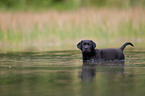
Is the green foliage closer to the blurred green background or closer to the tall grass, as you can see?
the blurred green background

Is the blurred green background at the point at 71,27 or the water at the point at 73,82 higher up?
the blurred green background at the point at 71,27

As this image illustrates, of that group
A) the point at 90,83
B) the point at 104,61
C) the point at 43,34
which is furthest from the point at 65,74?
the point at 43,34

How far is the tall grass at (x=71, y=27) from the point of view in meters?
19.7

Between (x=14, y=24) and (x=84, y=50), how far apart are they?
10235mm

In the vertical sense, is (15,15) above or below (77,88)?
above

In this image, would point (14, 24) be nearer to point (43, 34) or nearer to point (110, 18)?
point (43, 34)

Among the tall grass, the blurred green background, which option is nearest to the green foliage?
the blurred green background

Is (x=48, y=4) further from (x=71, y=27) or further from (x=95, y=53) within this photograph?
(x=95, y=53)

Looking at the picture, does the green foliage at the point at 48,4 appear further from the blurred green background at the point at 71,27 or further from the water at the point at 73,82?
the water at the point at 73,82

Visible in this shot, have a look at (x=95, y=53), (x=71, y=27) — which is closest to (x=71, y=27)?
(x=71, y=27)

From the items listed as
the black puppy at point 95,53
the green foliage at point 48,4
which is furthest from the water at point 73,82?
the green foliage at point 48,4

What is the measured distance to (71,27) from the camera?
20703 mm

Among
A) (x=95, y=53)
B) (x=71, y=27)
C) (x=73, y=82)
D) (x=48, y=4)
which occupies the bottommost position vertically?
(x=73, y=82)

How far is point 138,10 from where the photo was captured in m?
22.0
